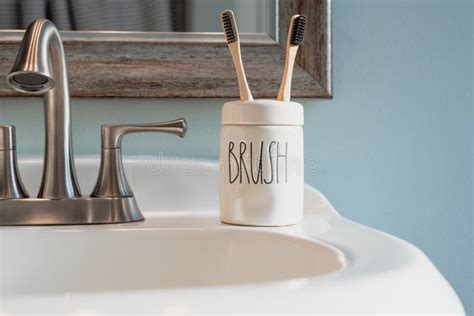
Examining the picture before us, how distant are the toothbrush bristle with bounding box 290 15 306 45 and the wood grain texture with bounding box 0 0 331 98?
0.47 feet

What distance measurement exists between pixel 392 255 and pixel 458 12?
0.48 metres

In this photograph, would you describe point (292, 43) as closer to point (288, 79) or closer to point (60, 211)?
point (288, 79)

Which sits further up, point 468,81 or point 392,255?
point 468,81

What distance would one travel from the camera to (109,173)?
0.55 meters

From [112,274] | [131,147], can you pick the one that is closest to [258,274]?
[112,274]

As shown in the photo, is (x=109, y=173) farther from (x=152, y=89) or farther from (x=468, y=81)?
(x=468, y=81)

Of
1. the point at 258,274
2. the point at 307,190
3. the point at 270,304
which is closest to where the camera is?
the point at 270,304

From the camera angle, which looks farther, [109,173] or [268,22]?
[268,22]

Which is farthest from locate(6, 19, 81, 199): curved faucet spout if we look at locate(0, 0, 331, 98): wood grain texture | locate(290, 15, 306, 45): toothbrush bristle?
locate(290, 15, 306, 45): toothbrush bristle

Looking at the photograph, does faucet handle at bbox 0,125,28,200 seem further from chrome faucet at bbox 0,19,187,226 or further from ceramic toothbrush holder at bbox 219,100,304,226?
ceramic toothbrush holder at bbox 219,100,304,226

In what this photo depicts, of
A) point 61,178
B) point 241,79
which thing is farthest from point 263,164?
point 61,178

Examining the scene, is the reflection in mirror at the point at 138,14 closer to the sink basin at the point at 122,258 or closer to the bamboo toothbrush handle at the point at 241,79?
the bamboo toothbrush handle at the point at 241,79

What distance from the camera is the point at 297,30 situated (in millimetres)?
532

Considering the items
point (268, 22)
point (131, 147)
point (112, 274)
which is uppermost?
point (268, 22)
